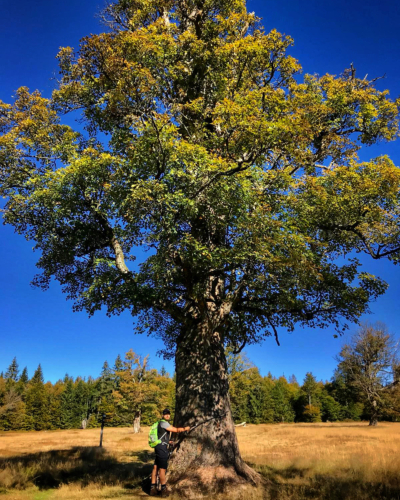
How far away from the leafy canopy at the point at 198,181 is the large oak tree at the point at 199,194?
0.18ft

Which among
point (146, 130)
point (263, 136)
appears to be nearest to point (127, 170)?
point (146, 130)

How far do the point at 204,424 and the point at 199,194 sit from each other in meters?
5.99

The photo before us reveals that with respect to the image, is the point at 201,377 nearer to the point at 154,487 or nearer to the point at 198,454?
the point at 198,454

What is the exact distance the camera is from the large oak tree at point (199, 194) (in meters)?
8.23

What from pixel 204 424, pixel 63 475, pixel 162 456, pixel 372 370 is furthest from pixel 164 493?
pixel 372 370

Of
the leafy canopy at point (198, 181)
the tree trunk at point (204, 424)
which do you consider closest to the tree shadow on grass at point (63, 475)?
the tree trunk at point (204, 424)

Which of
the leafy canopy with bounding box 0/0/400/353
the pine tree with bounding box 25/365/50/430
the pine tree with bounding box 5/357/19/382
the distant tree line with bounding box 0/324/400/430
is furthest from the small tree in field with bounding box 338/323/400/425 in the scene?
the pine tree with bounding box 5/357/19/382

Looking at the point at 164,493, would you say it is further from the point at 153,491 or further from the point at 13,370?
the point at 13,370

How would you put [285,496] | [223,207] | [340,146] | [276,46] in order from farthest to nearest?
[340,146]
[276,46]
[223,207]
[285,496]

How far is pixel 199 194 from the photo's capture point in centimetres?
833

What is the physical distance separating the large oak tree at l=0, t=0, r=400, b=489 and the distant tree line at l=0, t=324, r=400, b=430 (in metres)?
29.5

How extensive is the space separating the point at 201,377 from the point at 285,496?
3247 mm

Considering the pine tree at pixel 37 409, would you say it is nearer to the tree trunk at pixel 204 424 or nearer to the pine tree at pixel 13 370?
the pine tree at pixel 13 370

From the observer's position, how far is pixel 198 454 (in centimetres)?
847
